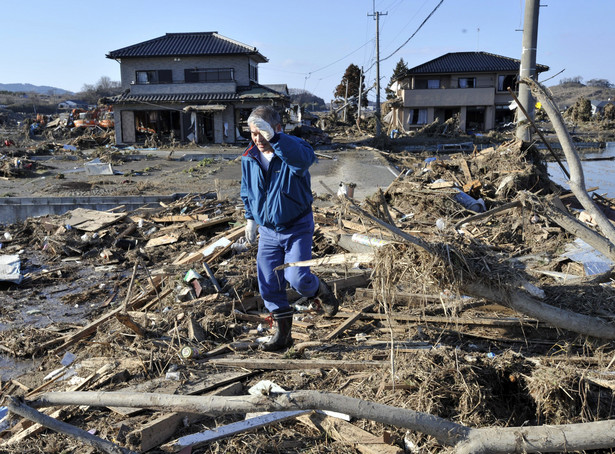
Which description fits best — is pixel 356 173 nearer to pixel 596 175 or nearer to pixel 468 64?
pixel 596 175

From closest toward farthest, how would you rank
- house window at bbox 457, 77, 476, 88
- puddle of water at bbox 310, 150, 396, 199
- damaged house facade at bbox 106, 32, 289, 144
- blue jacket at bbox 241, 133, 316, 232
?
blue jacket at bbox 241, 133, 316, 232 < puddle of water at bbox 310, 150, 396, 199 < damaged house facade at bbox 106, 32, 289, 144 < house window at bbox 457, 77, 476, 88

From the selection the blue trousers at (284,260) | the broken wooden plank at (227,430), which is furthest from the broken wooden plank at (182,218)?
the broken wooden plank at (227,430)

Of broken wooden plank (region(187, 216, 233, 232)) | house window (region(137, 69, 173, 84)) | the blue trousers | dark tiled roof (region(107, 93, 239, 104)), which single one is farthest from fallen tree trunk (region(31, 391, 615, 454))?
house window (region(137, 69, 173, 84))

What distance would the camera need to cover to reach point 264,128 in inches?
157

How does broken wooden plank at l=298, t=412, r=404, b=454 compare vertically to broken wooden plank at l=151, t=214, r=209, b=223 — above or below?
below

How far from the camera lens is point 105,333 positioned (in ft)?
16.7

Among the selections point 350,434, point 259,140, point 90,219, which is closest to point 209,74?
point 90,219

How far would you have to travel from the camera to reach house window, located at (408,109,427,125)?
146 feet

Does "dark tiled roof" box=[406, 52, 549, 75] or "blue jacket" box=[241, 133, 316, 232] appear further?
"dark tiled roof" box=[406, 52, 549, 75]

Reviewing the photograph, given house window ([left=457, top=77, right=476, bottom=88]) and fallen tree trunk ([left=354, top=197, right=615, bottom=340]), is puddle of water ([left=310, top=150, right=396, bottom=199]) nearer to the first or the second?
fallen tree trunk ([left=354, top=197, right=615, bottom=340])

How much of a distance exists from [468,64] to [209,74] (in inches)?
874

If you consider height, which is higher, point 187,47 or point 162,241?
point 187,47

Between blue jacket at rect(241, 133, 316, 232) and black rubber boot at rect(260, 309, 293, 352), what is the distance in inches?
27.8

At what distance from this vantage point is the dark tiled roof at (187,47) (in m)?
33.1
